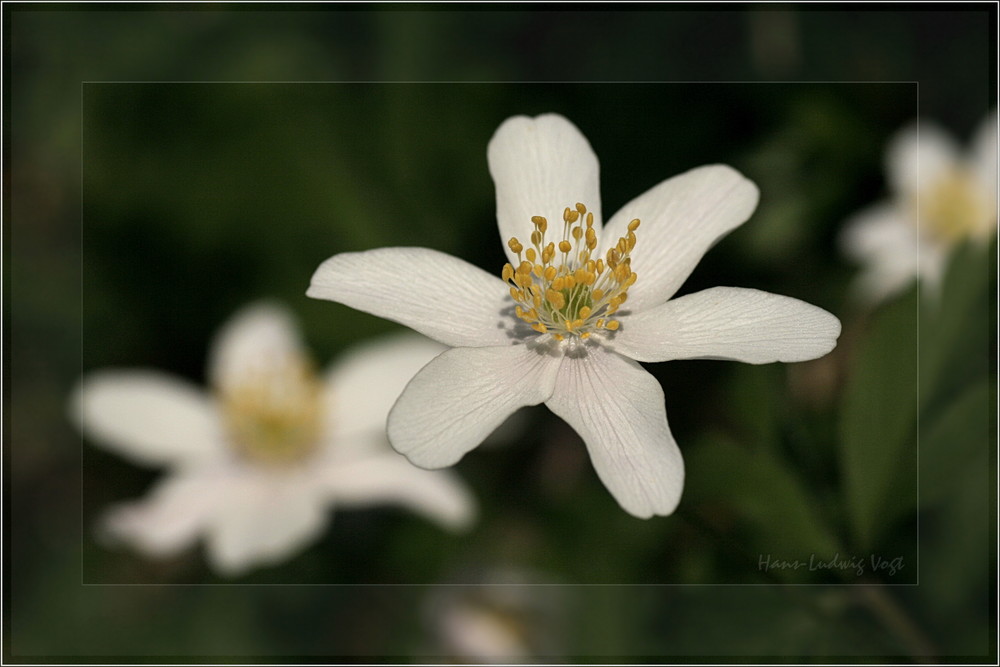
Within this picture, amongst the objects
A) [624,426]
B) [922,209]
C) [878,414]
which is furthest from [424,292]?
[922,209]

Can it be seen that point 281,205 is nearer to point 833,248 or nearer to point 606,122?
point 606,122

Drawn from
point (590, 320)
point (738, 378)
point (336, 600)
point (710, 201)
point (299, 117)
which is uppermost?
point (299, 117)

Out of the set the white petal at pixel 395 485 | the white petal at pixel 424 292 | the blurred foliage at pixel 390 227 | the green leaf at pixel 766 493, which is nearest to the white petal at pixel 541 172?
the white petal at pixel 424 292

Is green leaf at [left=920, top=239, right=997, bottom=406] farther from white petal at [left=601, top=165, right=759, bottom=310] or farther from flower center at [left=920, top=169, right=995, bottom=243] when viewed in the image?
flower center at [left=920, top=169, right=995, bottom=243]

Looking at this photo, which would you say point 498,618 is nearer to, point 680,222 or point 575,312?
point 575,312

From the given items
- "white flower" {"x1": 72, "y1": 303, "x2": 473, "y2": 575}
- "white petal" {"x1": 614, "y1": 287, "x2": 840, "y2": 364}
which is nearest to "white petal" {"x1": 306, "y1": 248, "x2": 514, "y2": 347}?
"white petal" {"x1": 614, "y1": 287, "x2": 840, "y2": 364}

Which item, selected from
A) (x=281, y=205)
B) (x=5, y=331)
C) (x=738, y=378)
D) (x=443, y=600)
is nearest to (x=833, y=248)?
(x=738, y=378)

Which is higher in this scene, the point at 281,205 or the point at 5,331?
the point at 281,205

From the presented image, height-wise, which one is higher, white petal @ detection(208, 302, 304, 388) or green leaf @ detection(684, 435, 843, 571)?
white petal @ detection(208, 302, 304, 388)

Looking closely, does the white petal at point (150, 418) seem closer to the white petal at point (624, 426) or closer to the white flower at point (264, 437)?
the white flower at point (264, 437)
